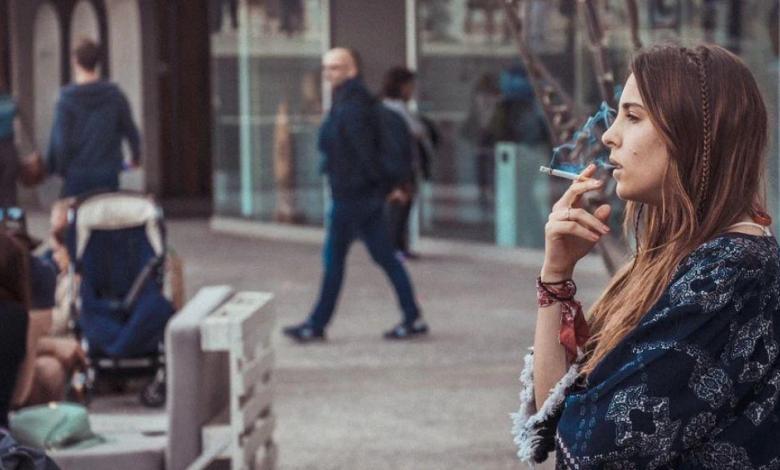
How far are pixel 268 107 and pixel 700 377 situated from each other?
1712 centimetres

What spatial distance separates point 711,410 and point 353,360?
307 inches

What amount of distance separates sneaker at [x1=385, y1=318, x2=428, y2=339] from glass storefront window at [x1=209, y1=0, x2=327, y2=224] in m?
7.56

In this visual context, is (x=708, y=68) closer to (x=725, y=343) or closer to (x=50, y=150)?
(x=725, y=343)

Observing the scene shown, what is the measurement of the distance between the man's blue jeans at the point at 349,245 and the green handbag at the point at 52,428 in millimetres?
5231

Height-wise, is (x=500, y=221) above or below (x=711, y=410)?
below

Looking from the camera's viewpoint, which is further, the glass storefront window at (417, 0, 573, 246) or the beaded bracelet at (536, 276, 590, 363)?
the glass storefront window at (417, 0, 573, 246)

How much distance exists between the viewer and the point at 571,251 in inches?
99.0

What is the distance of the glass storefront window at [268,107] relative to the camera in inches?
734

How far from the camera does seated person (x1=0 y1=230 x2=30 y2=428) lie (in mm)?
4867

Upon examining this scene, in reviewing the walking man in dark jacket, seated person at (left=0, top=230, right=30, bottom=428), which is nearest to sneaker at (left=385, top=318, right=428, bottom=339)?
the walking man in dark jacket

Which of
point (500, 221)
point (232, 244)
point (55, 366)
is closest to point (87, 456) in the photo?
point (55, 366)

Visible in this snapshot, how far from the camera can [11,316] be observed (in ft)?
16.1

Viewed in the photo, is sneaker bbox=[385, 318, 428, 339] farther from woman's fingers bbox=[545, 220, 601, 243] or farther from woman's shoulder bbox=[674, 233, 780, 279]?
woman's shoulder bbox=[674, 233, 780, 279]

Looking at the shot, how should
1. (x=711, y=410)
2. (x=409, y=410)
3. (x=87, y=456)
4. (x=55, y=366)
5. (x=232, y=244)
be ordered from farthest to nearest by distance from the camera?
(x=232, y=244) < (x=409, y=410) < (x=55, y=366) < (x=87, y=456) < (x=711, y=410)
